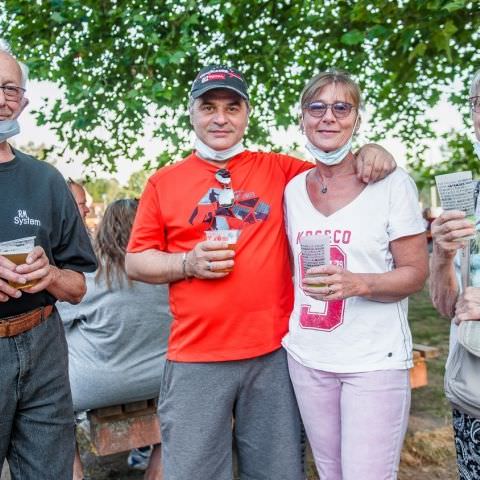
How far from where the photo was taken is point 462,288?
85.3 inches

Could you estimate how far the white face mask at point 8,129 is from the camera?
7.49 ft

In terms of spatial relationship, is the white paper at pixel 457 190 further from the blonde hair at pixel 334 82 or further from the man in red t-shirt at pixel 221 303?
the blonde hair at pixel 334 82

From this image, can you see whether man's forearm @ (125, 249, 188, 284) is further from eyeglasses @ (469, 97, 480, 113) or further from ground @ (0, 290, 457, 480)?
ground @ (0, 290, 457, 480)

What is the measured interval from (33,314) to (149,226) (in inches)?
25.6

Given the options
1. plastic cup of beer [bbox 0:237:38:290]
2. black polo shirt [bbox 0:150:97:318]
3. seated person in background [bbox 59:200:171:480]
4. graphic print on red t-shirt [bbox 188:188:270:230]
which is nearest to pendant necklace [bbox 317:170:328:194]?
graphic print on red t-shirt [bbox 188:188:270:230]

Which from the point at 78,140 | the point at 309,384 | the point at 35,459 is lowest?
the point at 35,459

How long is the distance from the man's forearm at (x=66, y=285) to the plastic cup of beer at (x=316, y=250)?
0.99 metres

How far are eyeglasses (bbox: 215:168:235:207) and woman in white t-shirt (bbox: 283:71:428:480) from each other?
0.32m

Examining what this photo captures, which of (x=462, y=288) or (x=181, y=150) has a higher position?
Result: (x=181, y=150)

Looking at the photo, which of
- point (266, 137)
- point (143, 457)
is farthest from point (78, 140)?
point (143, 457)

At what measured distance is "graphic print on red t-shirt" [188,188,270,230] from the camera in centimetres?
262

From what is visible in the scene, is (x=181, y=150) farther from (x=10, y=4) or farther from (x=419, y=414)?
(x=419, y=414)

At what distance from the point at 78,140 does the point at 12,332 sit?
4462mm

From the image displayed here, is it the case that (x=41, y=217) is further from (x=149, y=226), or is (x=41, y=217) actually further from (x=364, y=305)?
(x=364, y=305)
